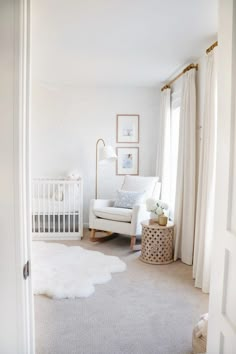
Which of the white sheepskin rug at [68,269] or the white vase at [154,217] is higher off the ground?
the white vase at [154,217]

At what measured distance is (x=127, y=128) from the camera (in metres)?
5.71

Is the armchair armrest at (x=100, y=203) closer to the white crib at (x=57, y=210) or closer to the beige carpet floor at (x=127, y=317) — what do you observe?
the white crib at (x=57, y=210)

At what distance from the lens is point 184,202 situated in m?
3.86

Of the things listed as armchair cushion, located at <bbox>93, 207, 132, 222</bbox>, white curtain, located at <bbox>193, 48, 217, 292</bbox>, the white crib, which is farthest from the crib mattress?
white curtain, located at <bbox>193, 48, 217, 292</bbox>

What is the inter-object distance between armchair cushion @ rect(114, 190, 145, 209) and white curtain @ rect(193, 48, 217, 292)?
4.90 ft

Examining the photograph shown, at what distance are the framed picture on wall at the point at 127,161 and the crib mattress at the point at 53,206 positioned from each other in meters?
1.22

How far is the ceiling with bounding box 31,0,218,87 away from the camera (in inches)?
103

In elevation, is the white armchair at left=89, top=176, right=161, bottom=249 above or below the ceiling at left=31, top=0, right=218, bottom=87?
below

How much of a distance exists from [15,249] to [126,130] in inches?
190

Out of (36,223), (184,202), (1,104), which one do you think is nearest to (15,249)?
(1,104)

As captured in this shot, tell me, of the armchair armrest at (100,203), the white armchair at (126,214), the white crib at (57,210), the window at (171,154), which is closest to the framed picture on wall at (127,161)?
the white armchair at (126,214)

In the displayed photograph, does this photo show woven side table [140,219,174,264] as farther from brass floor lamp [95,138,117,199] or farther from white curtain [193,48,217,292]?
brass floor lamp [95,138,117,199]

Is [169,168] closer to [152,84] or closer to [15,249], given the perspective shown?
[152,84]

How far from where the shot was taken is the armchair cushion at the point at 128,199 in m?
4.75
